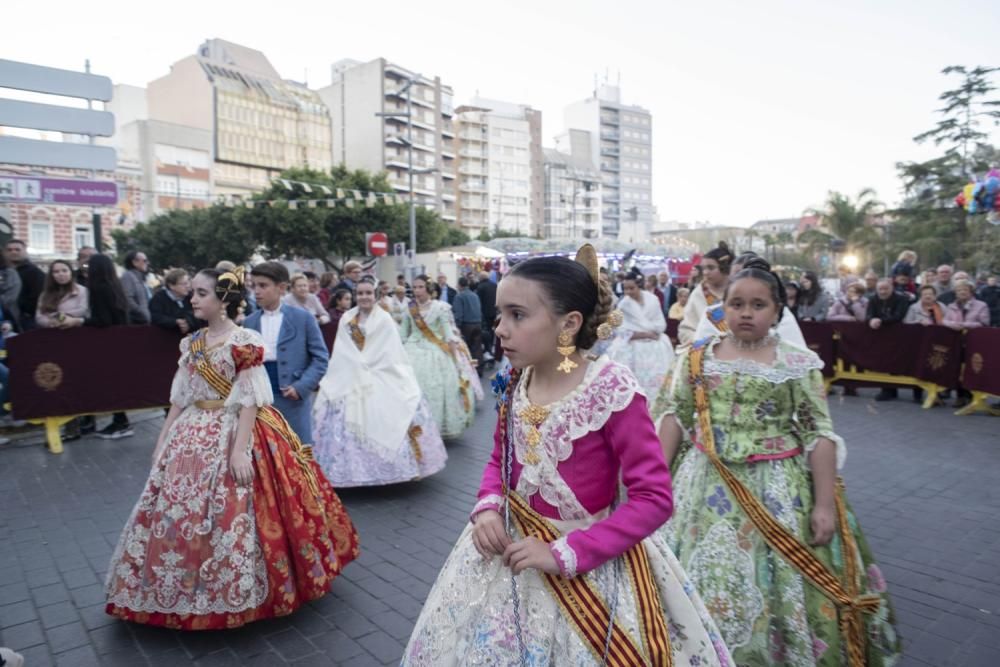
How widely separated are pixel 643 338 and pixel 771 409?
237 inches

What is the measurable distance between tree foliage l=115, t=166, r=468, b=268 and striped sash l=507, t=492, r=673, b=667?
3310 cm

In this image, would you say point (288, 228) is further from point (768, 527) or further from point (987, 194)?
point (768, 527)

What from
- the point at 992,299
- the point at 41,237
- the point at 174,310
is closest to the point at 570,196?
the point at 41,237

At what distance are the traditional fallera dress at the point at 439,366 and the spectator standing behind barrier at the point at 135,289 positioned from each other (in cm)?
391

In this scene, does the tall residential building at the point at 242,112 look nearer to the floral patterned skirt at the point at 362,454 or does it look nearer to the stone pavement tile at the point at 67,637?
the floral patterned skirt at the point at 362,454

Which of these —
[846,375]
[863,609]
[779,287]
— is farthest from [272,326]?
[846,375]

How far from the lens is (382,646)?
3.40 meters

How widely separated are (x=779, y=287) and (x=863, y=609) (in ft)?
4.45

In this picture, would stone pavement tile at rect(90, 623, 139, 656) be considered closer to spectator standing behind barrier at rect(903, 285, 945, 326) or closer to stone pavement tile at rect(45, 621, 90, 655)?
stone pavement tile at rect(45, 621, 90, 655)

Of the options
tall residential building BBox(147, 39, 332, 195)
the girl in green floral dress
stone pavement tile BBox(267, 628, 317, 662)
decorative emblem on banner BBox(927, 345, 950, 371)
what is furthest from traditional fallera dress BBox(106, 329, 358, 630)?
tall residential building BBox(147, 39, 332, 195)

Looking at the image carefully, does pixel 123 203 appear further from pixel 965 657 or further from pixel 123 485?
pixel 965 657

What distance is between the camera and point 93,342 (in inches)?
316

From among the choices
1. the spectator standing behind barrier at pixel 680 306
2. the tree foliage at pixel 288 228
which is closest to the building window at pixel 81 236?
the tree foliage at pixel 288 228

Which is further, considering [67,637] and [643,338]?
[643,338]
